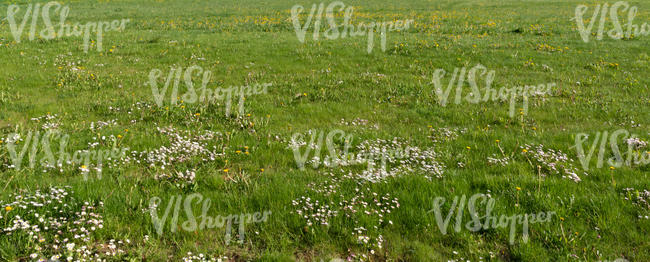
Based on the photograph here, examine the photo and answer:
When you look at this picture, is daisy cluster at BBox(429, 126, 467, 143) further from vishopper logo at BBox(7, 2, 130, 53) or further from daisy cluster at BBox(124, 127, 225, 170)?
vishopper logo at BBox(7, 2, 130, 53)

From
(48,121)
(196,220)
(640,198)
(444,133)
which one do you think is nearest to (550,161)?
(640,198)

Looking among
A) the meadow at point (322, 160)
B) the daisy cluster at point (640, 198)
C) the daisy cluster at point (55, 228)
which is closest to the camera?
the daisy cluster at point (55, 228)

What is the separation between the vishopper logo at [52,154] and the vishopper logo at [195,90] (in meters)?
2.73

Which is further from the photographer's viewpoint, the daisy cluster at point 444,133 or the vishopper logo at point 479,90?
the vishopper logo at point 479,90

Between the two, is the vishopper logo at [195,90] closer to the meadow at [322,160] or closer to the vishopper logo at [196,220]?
the meadow at [322,160]

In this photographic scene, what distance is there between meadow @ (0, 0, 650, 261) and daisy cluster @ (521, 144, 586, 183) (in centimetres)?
3

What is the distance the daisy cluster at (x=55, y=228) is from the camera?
3.98 meters

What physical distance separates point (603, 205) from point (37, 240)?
7153 mm

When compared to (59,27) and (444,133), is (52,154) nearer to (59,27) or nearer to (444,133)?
(444,133)

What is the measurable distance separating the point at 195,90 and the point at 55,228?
284 inches

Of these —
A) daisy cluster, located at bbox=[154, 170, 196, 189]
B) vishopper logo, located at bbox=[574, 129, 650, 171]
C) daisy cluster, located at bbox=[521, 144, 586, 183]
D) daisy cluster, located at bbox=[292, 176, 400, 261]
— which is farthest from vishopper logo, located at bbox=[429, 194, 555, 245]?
daisy cluster, located at bbox=[154, 170, 196, 189]

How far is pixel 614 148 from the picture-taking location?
7.23 m

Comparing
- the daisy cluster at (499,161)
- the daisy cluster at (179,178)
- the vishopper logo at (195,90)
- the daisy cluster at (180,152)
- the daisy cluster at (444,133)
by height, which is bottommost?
the daisy cluster at (179,178)

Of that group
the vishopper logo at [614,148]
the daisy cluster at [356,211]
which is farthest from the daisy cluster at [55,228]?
the vishopper logo at [614,148]
